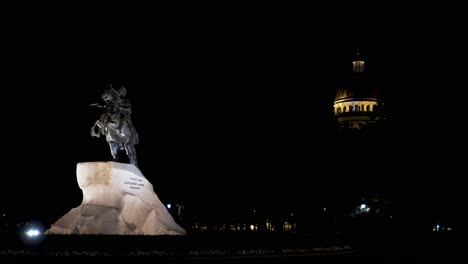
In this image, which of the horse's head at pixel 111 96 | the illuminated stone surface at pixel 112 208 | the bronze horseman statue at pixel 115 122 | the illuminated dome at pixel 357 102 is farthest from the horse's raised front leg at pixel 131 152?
the illuminated dome at pixel 357 102

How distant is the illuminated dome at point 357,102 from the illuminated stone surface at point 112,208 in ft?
312

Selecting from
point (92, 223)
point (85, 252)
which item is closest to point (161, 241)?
point (85, 252)

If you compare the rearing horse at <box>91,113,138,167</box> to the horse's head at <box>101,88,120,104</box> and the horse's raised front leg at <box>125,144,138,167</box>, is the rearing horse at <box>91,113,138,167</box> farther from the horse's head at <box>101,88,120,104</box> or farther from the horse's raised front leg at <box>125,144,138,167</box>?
the horse's head at <box>101,88,120,104</box>

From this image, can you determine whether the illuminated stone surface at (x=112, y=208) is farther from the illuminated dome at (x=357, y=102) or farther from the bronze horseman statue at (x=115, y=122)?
the illuminated dome at (x=357, y=102)

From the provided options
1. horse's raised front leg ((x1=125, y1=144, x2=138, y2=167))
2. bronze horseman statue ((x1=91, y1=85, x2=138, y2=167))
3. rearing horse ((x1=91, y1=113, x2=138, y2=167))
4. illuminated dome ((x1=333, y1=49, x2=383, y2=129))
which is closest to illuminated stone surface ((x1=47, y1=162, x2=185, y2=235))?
horse's raised front leg ((x1=125, y1=144, x2=138, y2=167))

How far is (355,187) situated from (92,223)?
5068 centimetres

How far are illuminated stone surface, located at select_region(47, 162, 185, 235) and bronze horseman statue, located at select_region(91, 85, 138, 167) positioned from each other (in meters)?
1.06

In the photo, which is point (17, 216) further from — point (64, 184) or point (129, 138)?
point (129, 138)

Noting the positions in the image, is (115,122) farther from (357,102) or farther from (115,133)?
(357,102)

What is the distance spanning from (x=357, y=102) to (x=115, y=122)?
324 ft

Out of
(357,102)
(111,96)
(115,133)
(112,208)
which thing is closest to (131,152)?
(115,133)

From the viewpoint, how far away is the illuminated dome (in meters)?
125

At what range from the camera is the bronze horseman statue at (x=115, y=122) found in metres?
30.9

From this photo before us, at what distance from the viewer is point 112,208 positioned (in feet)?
97.4
